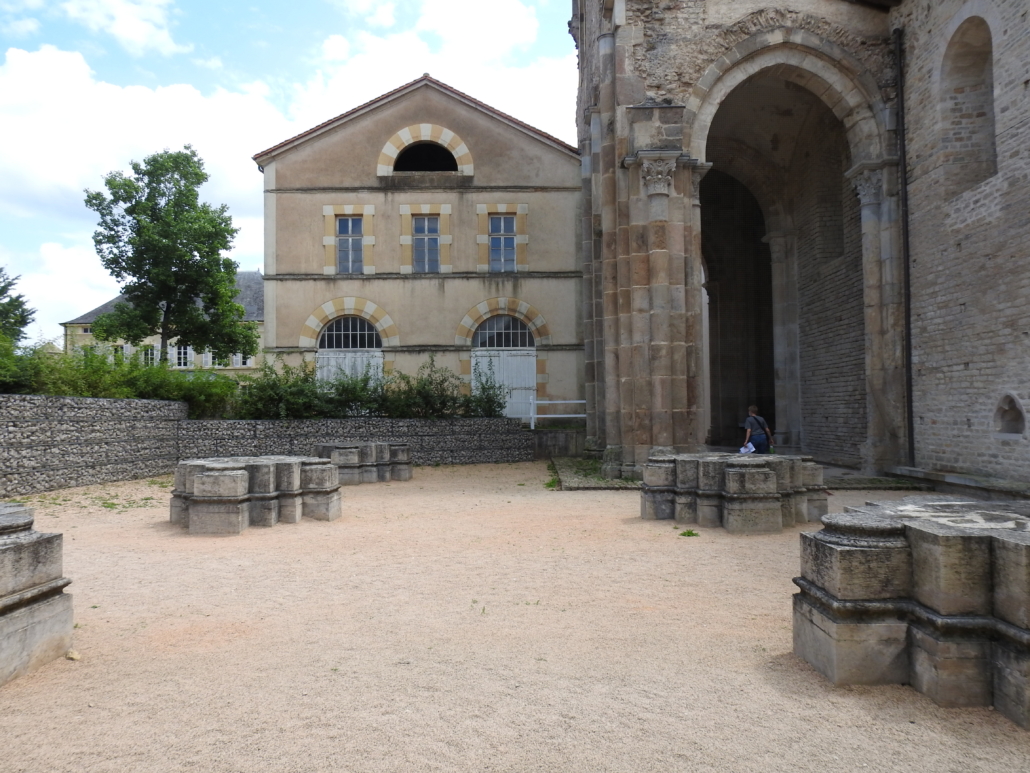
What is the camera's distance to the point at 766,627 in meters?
4.55

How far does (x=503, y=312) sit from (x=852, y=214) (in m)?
9.40

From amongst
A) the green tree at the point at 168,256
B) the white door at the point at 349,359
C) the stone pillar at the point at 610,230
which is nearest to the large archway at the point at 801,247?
the stone pillar at the point at 610,230

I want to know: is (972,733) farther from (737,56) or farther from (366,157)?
(366,157)

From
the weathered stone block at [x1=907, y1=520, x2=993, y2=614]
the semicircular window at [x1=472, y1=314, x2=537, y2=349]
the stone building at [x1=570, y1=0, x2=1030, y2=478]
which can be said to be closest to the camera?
the weathered stone block at [x1=907, y1=520, x2=993, y2=614]

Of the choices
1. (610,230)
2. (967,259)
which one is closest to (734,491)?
(967,259)

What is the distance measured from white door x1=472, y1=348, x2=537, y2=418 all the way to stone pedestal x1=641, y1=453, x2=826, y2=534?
11499 mm

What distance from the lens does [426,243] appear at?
20922 millimetres

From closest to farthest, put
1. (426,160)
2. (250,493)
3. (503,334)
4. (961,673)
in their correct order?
(961,673), (250,493), (503,334), (426,160)

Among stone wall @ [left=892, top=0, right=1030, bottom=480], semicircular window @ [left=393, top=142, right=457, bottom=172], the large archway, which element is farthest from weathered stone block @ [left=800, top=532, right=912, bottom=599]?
semicircular window @ [left=393, top=142, right=457, bottom=172]

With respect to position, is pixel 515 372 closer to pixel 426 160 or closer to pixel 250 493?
pixel 426 160

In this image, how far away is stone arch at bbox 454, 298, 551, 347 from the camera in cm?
2069

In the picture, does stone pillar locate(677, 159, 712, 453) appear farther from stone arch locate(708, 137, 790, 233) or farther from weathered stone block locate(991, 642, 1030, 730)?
weathered stone block locate(991, 642, 1030, 730)

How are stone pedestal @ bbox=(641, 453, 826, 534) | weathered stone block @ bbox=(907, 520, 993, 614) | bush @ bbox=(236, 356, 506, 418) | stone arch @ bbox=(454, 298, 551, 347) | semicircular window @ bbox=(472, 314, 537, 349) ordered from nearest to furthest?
weathered stone block @ bbox=(907, 520, 993, 614)
stone pedestal @ bbox=(641, 453, 826, 534)
bush @ bbox=(236, 356, 506, 418)
stone arch @ bbox=(454, 298, 551, 347)
semicircular window @ bbox=(472, 314, 537, 349)

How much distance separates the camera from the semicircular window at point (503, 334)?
2081 centimetres
